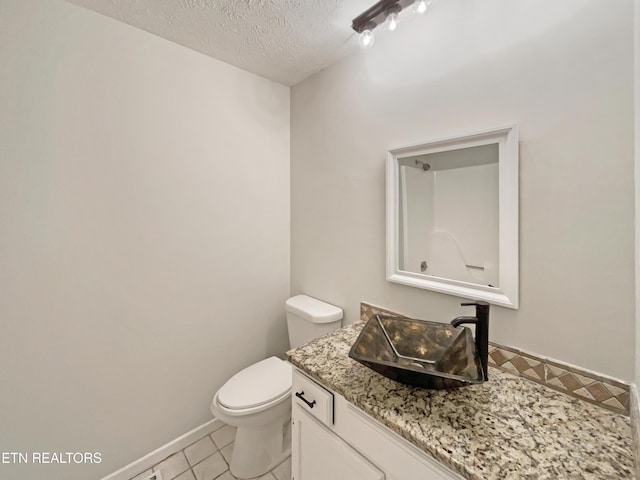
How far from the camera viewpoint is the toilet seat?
129cm

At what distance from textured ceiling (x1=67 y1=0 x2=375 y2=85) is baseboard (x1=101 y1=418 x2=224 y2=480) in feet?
7.42

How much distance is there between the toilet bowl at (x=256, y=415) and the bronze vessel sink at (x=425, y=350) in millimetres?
665

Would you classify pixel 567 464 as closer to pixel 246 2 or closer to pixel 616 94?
pixel 616 94

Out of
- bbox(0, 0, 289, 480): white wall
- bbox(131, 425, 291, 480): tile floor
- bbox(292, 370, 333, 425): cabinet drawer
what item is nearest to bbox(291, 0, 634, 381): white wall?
bbox(292, 370, 333, 425): cabinet drawer

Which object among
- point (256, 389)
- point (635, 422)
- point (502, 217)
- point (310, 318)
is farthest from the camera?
point (310, 318)

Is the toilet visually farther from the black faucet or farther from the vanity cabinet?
the black faucet

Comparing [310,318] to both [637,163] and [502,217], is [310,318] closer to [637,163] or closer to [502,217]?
[502,217]

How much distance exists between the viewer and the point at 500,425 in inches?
28.3

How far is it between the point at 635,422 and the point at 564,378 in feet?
0.66

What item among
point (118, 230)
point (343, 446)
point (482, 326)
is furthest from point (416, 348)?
point (118, 230)

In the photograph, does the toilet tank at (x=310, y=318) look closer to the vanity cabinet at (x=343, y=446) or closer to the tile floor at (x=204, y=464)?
the vanity cabinet at (x=343, y=446)

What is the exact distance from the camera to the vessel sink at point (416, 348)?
845mm

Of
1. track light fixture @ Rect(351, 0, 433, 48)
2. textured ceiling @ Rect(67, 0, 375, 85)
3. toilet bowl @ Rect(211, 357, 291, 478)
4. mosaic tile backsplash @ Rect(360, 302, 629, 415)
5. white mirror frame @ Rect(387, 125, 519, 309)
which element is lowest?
toilet bowl @ Rect(211, 357, 291, 478)

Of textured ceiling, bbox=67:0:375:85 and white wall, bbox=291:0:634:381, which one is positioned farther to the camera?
textured ceiling, bbox=67:0:375:85
